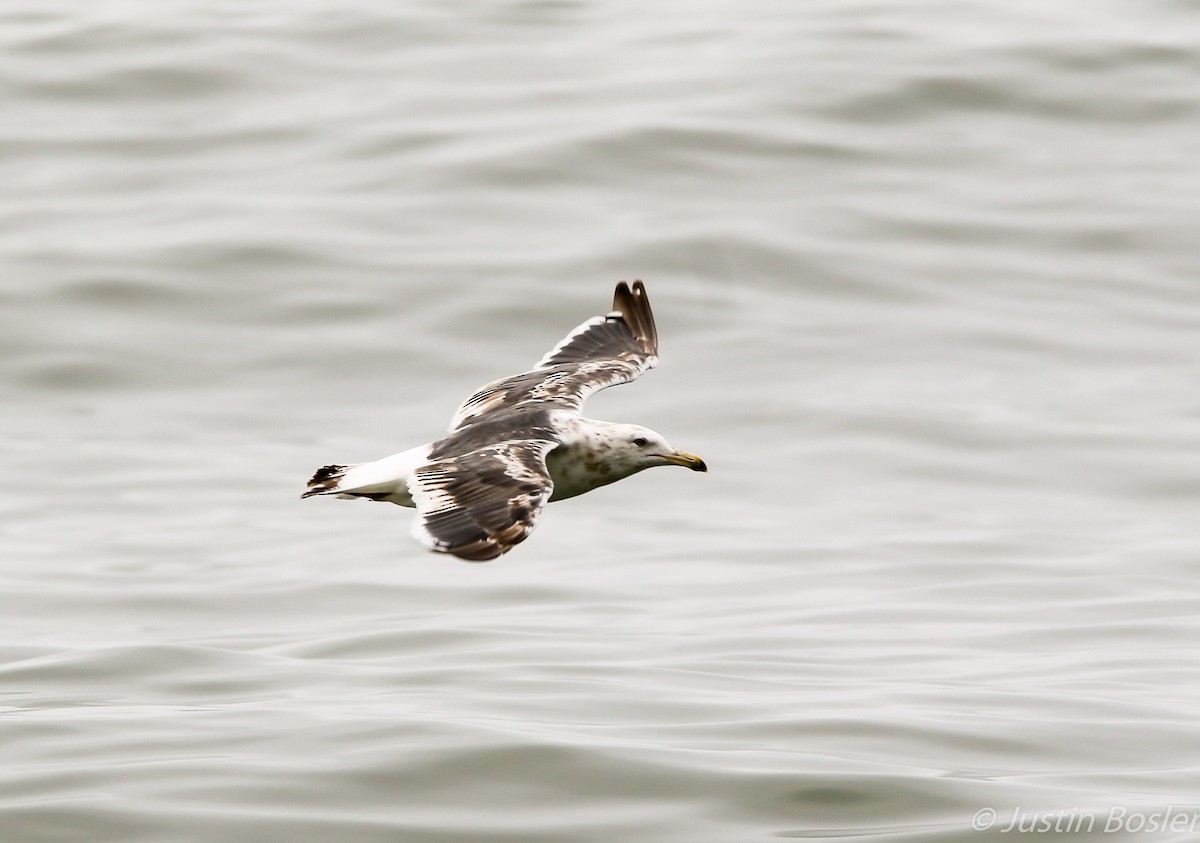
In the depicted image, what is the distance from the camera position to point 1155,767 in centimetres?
1648

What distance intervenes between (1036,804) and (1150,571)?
38.3 ft

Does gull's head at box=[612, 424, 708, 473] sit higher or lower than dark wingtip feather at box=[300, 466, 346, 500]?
lower

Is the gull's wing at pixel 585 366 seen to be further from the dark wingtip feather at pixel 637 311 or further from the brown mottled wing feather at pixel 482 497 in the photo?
the brown mottled wing feather at pixel 482 497

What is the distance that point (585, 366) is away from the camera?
16.2 m

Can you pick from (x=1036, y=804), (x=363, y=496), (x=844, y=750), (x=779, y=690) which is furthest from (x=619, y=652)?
(x=363, y=496)

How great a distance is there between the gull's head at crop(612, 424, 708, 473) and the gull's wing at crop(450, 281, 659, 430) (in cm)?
90

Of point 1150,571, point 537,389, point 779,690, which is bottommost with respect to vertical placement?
point 1150,571

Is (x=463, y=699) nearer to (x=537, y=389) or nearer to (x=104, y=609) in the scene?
(x=537, y=389)

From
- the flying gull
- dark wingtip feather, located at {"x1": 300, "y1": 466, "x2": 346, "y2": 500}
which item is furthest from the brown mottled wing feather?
dark wingtip feather, located at {"x1": 300, "y1": 466, "x2": 346, "y2": 500}

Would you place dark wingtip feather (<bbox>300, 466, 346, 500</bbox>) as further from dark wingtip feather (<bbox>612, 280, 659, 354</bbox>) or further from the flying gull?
dark wingtip feather (<bbox>612, 280, 659, 354</bbox>)

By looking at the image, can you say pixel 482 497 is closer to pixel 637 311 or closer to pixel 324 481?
pixel 324 481

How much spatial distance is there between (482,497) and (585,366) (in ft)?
13.5

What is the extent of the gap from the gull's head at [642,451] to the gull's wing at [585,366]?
90 cm

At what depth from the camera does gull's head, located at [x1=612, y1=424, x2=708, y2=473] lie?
14086 mm
